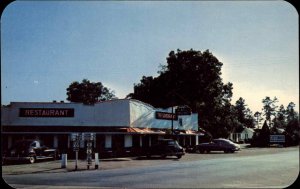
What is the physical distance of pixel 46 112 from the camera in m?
35.8

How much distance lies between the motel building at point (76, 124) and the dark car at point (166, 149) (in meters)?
3.51

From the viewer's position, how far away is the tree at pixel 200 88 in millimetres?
62000

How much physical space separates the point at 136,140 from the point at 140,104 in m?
3.66

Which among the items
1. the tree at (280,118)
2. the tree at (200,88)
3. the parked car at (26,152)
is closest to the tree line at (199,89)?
the tree at (200,88)

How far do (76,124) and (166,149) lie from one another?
9.42 m

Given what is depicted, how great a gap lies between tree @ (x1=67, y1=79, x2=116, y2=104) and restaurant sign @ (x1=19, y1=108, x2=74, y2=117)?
51760 millimetres

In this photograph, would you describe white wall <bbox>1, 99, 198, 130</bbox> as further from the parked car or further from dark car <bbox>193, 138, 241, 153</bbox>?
the parked car

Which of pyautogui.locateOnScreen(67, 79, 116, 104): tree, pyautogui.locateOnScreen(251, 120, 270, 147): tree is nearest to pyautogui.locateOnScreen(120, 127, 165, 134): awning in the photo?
pyautogui.locateOnScreen(251, 120, 270, 147): tree

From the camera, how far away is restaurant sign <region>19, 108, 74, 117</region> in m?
35.5

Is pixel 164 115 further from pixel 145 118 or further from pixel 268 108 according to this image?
pixel 268 108

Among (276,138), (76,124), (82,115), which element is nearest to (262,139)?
(276,138)

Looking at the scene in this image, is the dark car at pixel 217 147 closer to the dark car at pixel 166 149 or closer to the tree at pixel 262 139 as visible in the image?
the dark car at pixel 166 149

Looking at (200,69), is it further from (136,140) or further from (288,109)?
(288,109)

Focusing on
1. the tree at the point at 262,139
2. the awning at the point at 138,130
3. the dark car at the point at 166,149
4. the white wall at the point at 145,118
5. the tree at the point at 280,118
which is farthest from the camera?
the tree at the point at 280,118
